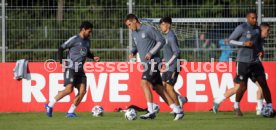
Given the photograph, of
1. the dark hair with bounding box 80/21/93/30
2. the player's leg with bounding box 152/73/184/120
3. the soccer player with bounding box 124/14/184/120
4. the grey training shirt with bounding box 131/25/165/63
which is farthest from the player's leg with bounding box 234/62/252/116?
the dark hair with bounding box 80/21/93/30

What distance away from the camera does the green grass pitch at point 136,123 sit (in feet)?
50.6

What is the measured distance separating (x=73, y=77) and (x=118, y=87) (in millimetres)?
2971

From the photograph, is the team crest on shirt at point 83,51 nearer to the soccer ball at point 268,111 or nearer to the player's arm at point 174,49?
the player's arm at point 174,49

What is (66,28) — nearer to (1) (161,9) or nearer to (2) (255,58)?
(1) (161,9)

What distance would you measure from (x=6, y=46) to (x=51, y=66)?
133cm

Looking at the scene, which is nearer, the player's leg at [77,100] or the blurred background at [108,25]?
the player's leg at [77,100]

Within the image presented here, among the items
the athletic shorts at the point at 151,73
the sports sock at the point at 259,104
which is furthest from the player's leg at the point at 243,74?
the athletic shorts at the point at 151,73

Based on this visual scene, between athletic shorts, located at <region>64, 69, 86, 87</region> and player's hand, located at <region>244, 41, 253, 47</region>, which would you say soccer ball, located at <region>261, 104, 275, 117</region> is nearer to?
player's hand, located at <region>244, 41, 253, 47</region>

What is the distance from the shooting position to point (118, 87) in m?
22.3

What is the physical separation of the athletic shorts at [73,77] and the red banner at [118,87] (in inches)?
104

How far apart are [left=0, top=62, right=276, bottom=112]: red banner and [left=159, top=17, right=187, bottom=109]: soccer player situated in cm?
268

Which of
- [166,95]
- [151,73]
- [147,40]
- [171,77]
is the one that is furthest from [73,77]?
[166,95]

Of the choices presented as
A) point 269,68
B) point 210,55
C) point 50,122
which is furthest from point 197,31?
point 50,122

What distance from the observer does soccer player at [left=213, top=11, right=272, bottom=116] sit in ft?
61.3
